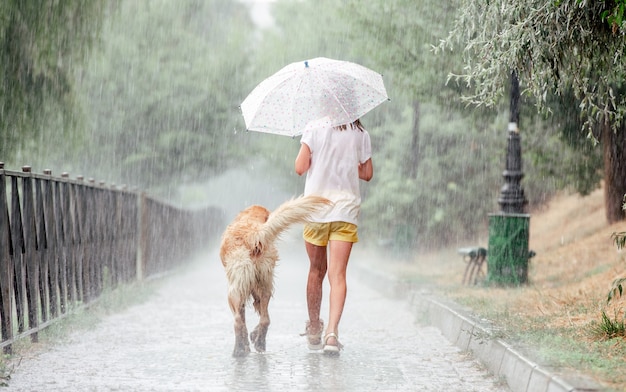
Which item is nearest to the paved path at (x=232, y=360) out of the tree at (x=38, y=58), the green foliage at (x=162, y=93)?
the tree at (x=38, y=58)

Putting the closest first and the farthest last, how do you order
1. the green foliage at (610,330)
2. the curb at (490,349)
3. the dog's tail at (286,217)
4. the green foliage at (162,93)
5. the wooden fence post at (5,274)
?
the curb at (490,349) → the green foliage at (610,330) → the wooden fence post at (5,274) → the dog's tail at (286,217) → the green foliage at (162,93)

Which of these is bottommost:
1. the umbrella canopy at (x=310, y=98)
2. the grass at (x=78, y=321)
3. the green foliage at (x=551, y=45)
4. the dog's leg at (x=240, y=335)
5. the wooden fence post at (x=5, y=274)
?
the grass at (x=78, y=321)

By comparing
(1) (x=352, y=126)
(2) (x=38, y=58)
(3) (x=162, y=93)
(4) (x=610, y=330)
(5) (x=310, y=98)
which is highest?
(3) (x=162, y=93)

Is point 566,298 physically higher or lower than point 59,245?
lower

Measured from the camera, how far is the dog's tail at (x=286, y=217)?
24.7 feet

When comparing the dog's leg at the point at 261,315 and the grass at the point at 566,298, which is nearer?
the grass at the point at 566,298

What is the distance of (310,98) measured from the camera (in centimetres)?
805

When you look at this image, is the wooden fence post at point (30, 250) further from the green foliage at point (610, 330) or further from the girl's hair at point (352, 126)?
the green foliage at point (610, 330)

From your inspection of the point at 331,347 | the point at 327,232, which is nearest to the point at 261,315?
the point at 331,347

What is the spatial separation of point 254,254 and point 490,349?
1.99m

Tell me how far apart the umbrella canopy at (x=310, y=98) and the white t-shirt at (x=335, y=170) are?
13 cm

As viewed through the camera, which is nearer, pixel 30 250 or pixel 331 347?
pixel 331 347

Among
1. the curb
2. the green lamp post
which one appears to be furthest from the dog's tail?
the green lamp post

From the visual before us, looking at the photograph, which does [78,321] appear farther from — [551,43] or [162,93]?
[162,93]
